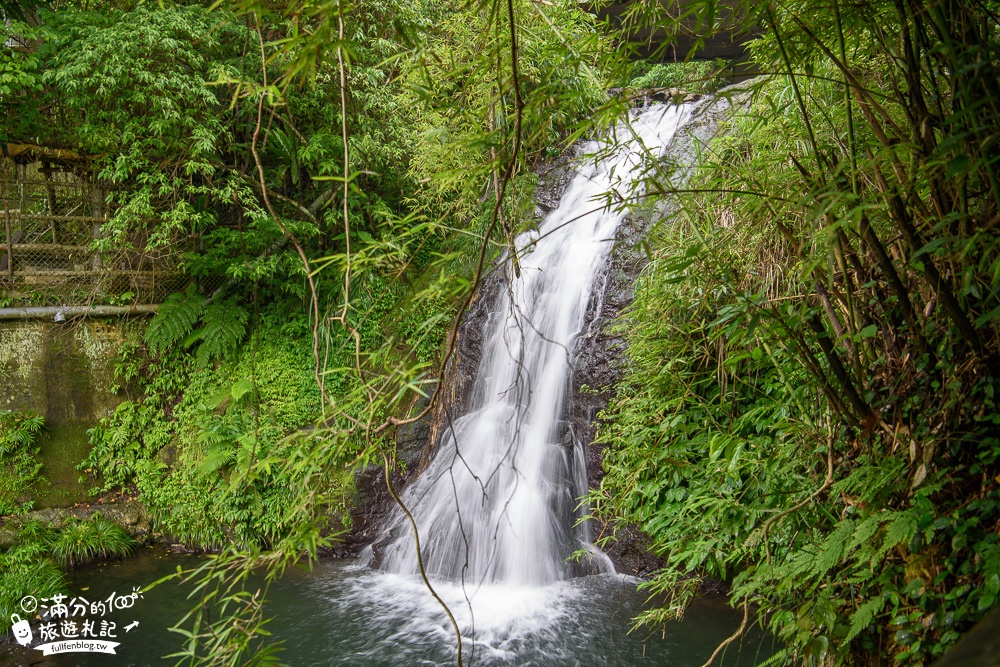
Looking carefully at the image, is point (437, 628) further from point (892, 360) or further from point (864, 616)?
point (892, 360)

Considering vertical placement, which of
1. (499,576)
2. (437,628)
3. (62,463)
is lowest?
(437,628)

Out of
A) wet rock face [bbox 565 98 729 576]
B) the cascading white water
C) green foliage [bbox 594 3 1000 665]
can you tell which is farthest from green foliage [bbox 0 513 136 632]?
green foliage [bbox 594 3 1000 665]

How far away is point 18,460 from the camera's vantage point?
6297 mm

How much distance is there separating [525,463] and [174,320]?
4.26m

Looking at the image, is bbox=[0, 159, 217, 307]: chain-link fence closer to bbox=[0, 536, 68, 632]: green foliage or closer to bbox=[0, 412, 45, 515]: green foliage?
bbox=[0, 412, 45, 515]: green foliage

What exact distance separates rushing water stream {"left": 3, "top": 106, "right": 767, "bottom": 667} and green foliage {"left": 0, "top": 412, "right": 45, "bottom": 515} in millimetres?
1217

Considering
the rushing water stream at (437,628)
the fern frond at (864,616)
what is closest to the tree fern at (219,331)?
the rushing water stream at (437,628)

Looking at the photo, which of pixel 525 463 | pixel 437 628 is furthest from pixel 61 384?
pixel 525 463

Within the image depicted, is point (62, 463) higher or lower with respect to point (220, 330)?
lower

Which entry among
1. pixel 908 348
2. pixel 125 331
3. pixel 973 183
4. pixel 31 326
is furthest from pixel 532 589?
pixel 31 326

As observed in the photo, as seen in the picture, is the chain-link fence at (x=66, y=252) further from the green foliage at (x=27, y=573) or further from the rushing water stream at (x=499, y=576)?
the rushing water stream at (x=499, y=576)

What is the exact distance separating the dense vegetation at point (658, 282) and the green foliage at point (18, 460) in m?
0.11

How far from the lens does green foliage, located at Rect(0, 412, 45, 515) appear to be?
618cm

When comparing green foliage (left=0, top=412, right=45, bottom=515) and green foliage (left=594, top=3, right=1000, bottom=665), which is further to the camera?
green foliage (left=0, top=412, right=45, bottom=515)
